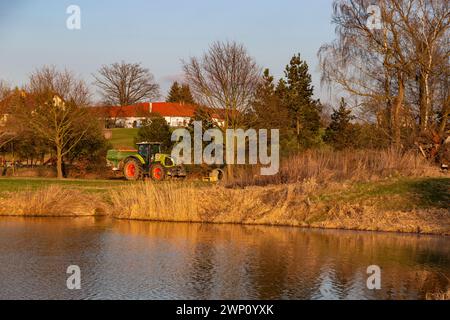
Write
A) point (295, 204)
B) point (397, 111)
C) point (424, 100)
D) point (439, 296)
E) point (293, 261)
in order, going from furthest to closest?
point (397, 111), point (424, 100), point (295, 204), point (293, 261), point (439, 296)

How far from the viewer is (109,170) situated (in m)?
38.7

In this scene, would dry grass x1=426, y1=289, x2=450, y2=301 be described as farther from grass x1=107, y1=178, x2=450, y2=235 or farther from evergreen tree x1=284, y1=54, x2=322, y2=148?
evergreen tree x1=284, y1=54, x2=322, y2=148

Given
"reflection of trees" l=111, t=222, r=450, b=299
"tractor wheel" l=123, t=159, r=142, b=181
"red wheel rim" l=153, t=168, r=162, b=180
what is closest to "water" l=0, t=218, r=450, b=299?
"reflection of trees" l=111, t=222, r=450, b=299

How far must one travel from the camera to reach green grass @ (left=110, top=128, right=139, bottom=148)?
6031cm

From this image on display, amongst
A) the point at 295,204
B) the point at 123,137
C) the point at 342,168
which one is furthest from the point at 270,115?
the point at 123,137

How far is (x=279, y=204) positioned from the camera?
2153cm

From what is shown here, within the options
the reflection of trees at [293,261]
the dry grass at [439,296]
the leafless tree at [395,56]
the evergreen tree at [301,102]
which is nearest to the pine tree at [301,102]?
the evergreen tree at [301,102]

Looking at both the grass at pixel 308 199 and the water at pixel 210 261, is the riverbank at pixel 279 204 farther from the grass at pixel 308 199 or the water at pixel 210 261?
the water at pixel 210 261

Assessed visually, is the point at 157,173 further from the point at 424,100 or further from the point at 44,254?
the point at 44,254

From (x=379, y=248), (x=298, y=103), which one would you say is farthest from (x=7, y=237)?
(x=298, y=103)

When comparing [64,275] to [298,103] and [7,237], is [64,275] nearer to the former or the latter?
[7,237]

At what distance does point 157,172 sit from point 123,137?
118ft

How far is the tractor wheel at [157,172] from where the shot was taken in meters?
31.4

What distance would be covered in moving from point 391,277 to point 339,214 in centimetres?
759
